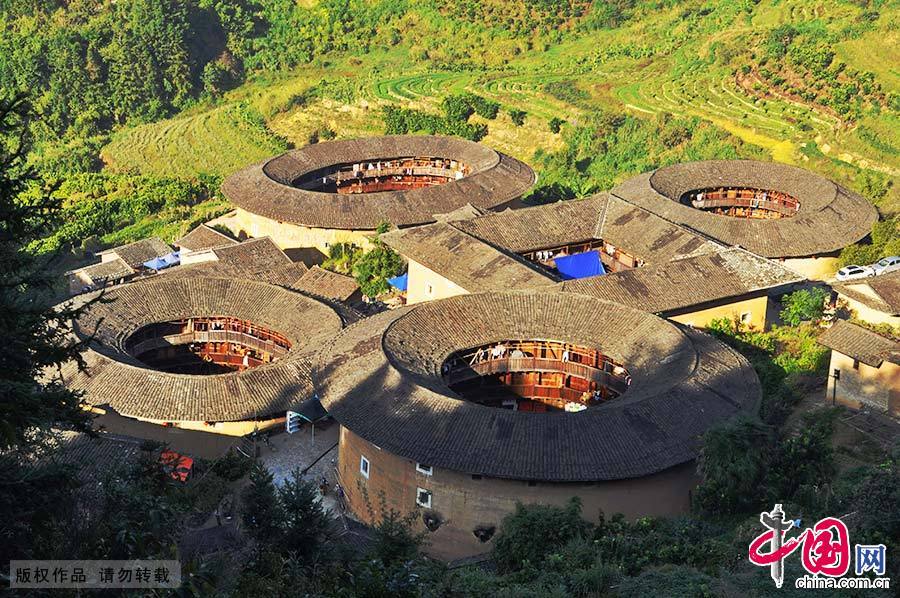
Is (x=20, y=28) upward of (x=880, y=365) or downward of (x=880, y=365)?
downward

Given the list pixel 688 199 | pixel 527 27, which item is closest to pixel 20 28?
pixel 527 27

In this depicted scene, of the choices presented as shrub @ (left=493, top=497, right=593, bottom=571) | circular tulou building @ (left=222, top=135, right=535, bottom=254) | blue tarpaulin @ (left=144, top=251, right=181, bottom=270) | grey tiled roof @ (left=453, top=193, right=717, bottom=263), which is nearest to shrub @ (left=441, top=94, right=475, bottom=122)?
circular tulou building @ (left=222, top=135, right=535, bottom=254)

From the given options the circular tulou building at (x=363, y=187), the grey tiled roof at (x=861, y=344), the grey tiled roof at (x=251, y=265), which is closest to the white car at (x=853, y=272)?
the grey tiled roof at (x=861, y=344)

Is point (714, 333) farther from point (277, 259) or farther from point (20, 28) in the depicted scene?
point (20, 28)

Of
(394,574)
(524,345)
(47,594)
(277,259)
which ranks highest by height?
(47,594)

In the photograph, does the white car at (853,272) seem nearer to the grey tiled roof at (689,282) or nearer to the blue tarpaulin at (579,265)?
the grey tiled roof at (689,282)

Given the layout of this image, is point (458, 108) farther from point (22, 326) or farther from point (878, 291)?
point (22, 326)
